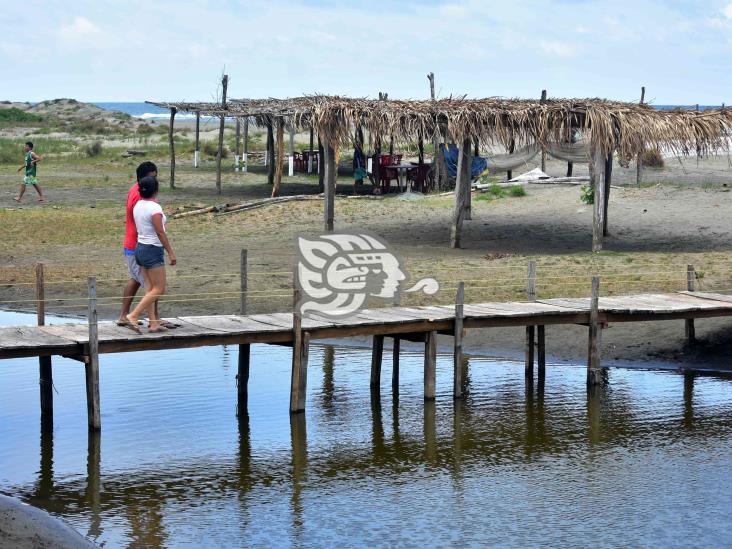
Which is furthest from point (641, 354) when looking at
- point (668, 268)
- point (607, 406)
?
point (668, 268)

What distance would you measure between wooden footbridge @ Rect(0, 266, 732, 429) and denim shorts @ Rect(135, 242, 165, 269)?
50 centimetres

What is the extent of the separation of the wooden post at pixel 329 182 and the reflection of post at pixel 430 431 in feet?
31.1

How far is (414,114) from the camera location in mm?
21547

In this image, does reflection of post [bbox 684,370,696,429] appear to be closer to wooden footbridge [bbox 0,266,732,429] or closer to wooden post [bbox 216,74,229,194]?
wooden footbridge [bbox 0,266,732,429]

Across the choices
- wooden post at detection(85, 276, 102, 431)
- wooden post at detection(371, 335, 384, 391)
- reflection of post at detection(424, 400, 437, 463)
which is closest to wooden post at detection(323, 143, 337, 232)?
wooden post at detection(371, 335, 384, 391)

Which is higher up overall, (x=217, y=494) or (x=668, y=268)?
(x=668, y=268)

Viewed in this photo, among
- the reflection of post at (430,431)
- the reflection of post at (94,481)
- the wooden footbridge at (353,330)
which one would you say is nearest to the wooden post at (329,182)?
the wooden footbridge at (353,330)

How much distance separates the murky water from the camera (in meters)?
9.69

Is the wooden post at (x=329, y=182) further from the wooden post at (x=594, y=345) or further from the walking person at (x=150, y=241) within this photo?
the walking person at (x=150, y=241)

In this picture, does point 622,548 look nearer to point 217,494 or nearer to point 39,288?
point 217,494

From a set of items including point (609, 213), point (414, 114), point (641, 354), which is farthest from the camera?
point (609, 213)

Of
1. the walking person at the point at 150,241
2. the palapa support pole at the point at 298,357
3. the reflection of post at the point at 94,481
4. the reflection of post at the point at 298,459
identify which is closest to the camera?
the reflection of post at the point at 94,481

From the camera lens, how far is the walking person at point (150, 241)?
38.1 feet

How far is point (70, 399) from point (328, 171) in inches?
382
